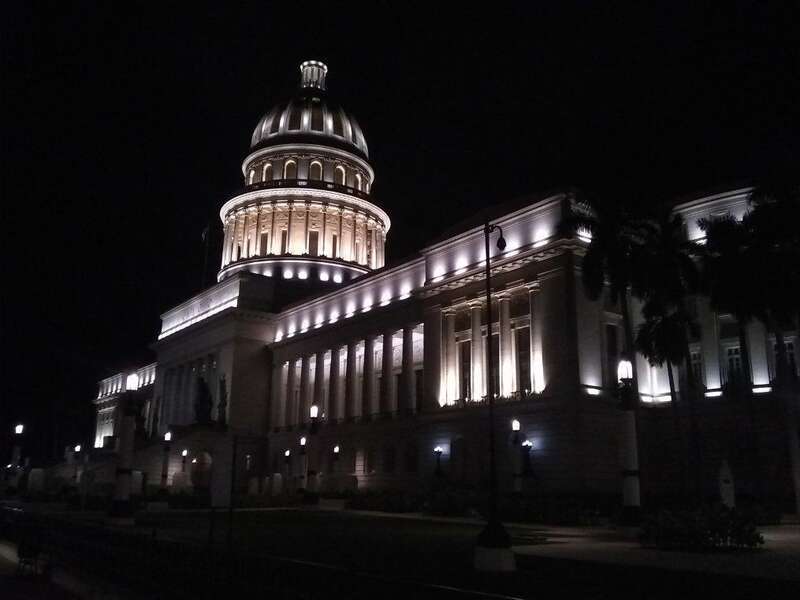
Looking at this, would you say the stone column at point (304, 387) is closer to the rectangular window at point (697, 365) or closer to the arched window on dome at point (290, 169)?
the arched window on dome at point (290, 169)

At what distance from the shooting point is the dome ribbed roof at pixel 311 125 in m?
99.8

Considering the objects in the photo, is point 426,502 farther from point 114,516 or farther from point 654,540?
point 654,540

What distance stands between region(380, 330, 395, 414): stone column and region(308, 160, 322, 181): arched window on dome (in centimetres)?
3846

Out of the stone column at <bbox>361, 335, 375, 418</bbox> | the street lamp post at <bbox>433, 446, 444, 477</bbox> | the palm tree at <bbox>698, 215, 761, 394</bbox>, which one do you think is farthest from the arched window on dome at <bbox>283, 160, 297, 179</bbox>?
the palm tree at <bbox>698, 215, 761, 394</bbox>

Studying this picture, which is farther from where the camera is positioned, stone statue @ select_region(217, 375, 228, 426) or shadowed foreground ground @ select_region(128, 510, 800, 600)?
stone statue @ select_region(217, 375, 228, 426)

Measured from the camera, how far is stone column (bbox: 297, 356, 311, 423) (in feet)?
245

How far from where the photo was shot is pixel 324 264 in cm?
9088

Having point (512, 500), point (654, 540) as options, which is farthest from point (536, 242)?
point (654, 540)

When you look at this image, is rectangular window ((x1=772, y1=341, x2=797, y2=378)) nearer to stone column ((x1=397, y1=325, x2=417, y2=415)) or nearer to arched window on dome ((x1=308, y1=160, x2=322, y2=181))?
stone column ((x1=397, y1=325, x2=417, y2=415))

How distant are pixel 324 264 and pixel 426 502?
168 feet

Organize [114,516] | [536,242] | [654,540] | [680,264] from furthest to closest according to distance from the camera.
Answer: [536,242], [680,264], [114,516], [654,540]

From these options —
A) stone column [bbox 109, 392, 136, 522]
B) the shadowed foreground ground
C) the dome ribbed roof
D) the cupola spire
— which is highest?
the cupola spire

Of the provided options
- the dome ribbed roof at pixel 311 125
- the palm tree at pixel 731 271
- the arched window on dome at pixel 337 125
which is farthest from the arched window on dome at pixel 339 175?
the palm tree at pixel 731 271

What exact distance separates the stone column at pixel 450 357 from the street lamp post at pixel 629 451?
25.4 m
